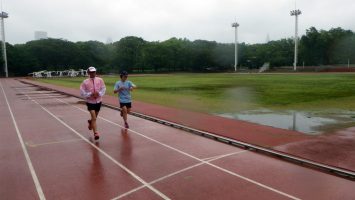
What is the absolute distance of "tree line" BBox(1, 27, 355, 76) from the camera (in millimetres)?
92000

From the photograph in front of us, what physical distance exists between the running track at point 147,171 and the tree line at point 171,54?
88.8 meters

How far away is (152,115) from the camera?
15.0m

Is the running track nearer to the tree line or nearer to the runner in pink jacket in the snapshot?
the runner in pink jacket

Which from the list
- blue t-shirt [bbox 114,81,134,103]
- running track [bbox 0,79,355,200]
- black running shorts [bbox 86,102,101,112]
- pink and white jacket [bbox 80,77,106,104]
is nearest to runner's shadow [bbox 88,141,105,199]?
running track [bbox 0,79,355,200]

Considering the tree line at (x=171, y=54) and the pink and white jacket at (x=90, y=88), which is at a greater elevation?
the tree line at (x=171, y=54)


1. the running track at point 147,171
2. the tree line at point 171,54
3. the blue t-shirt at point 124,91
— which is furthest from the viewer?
the tree line at point 171,54

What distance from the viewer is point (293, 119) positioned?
13469 mm

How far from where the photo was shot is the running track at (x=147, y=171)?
239 inches

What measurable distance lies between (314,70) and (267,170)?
2701 inches

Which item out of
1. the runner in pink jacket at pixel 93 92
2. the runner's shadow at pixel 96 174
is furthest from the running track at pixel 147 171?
the runner in pink jacket at pixel 93 92

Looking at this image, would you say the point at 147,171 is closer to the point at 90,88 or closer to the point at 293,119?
the point at 90,88

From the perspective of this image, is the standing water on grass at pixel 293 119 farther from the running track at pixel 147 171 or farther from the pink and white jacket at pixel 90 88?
the pink and white jacket at pixel 90 88

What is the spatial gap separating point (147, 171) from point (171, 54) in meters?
96.5

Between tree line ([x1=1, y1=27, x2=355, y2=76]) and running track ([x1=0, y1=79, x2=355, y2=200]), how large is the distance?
88.8 metres
